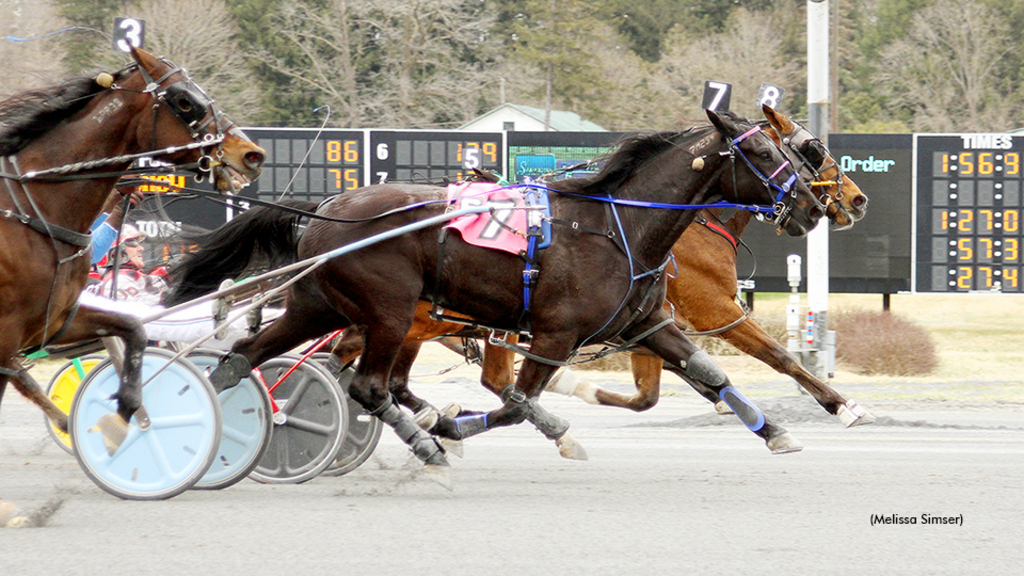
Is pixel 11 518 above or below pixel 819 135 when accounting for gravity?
below

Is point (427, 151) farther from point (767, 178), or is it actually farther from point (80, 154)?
point (80, 154)

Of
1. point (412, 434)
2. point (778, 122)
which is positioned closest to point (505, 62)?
point (778, 122)

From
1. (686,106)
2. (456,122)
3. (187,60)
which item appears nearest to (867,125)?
(686,106)

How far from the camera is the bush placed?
1251 cm

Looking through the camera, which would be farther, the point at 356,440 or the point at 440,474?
the point at 356,440

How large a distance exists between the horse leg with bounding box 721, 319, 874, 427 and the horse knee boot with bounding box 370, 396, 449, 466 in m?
2.04

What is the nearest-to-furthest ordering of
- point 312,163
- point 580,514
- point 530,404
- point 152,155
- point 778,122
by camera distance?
1. point 152,155
2. point 580,514
3. point 530,404
4. point 778,122
5. point 312,163

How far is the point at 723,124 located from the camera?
5.86 m

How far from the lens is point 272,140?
43.7ft

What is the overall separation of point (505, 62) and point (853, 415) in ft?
89.2

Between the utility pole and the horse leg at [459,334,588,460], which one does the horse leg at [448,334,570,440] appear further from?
the utility pole

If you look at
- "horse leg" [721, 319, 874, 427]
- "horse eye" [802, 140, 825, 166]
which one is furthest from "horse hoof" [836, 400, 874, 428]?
"horse eye" [802, 140, 825, 166]

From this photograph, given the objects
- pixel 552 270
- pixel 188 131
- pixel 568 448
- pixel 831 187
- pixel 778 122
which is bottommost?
pixel 568 448

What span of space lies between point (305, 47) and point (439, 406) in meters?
21.4
